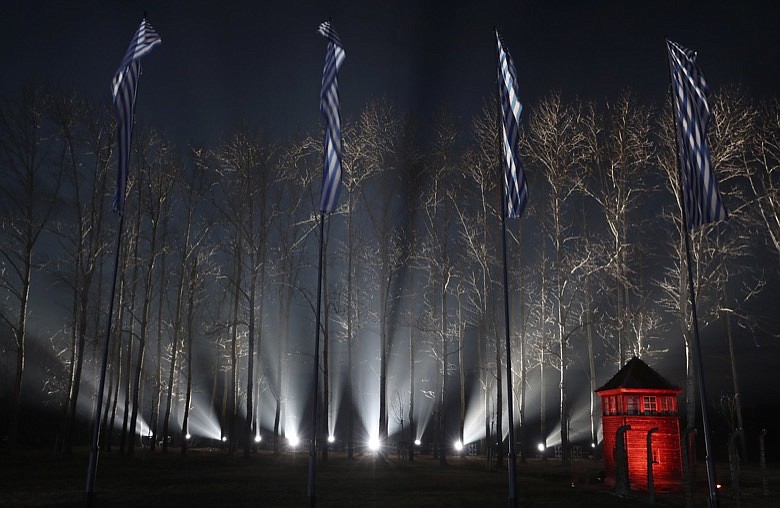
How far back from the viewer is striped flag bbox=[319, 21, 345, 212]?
1555cm

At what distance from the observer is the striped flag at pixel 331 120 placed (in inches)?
612

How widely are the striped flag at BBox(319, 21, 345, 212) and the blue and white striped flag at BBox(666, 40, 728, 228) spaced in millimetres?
8922

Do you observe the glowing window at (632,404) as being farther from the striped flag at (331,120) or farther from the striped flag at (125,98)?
the striped flag at (125,98)

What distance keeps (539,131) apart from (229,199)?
17900mm

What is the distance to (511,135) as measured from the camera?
16.0 meters

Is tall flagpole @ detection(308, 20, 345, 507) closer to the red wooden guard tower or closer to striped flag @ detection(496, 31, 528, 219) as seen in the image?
striped flag @ detection(496, 31, 528, 219)

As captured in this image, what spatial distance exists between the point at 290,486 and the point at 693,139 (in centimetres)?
1707

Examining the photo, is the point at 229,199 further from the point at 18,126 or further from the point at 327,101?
the point at 327,101

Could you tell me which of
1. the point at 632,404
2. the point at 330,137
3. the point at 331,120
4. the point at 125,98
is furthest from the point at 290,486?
the point at 125,98

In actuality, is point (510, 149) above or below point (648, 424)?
above

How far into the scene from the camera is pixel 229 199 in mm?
34969

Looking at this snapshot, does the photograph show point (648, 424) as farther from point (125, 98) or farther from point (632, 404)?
point (125, 98)

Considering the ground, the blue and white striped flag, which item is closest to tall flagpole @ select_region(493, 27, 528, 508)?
the blue and white striped flag

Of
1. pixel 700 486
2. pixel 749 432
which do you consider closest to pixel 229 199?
pixel 700 486
